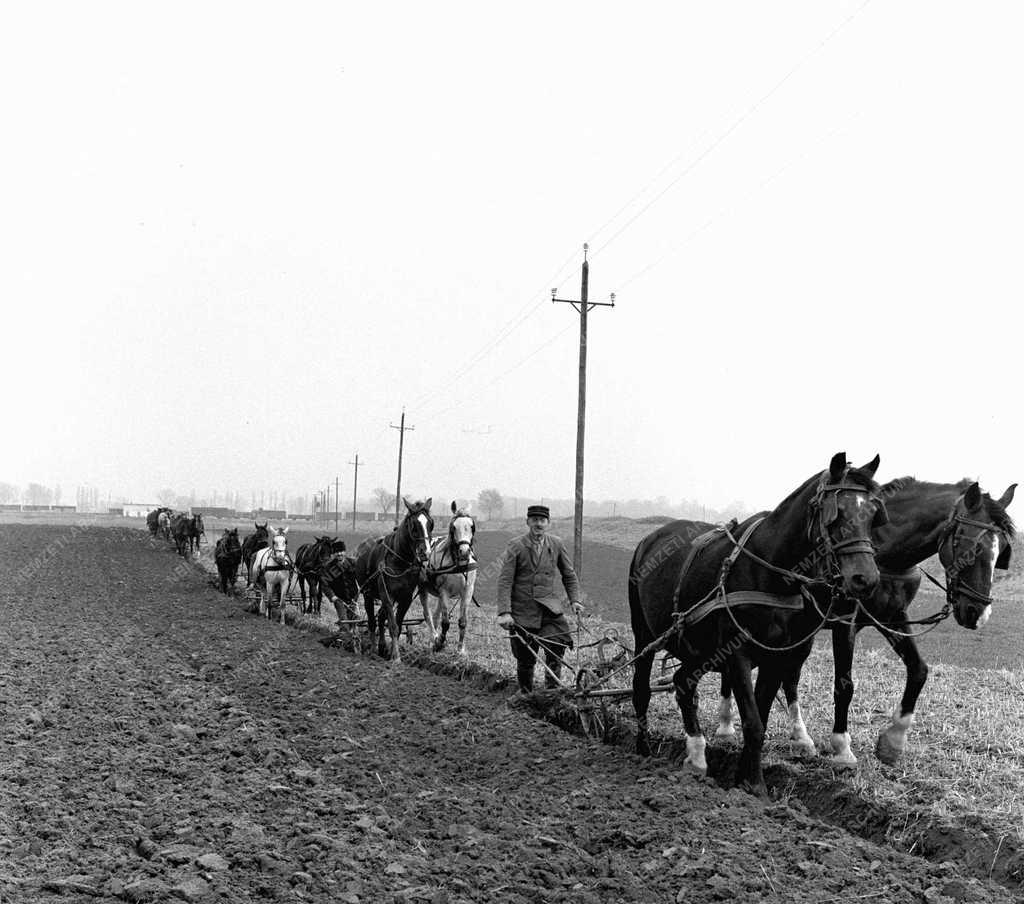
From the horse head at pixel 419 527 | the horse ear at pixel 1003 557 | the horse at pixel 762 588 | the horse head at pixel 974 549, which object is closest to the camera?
the horse at pixel 762 588

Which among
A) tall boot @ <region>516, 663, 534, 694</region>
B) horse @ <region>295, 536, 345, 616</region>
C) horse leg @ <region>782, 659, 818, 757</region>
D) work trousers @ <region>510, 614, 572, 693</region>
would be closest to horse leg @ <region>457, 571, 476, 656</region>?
tall boot @ <region>516, 663, 534, 694</region>

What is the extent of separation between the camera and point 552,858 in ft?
17.5

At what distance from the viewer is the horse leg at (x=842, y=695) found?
726 centimetres

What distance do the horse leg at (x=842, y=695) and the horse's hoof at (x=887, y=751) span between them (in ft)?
0.63

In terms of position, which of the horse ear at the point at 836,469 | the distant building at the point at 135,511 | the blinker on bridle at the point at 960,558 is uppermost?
the horse ear at the point at 836,469

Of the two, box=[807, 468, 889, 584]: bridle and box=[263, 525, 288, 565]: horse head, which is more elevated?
box=[807, 468, 889, 584]: bridle

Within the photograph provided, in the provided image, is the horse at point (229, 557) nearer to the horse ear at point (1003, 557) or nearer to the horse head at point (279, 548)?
the horse head at point (279, 548)

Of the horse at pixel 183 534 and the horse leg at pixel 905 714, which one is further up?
the horse leg at pixel 905 714

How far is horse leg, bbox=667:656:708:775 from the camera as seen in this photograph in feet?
23.5

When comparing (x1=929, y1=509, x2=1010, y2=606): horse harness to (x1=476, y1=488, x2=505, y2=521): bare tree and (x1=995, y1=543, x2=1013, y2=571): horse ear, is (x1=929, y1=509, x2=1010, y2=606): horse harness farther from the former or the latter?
(x1=476, y1=488, x2=505, y2=521): bare tree

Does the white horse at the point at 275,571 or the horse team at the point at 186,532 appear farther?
the horse team at the point at 186,532

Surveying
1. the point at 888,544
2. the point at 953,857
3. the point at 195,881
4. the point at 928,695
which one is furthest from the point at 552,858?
the point at 928,695

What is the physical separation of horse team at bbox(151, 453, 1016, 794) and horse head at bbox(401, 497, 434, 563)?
4.70 m

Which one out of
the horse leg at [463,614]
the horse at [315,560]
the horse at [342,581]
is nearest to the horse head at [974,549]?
the horse leg at [463,614]
